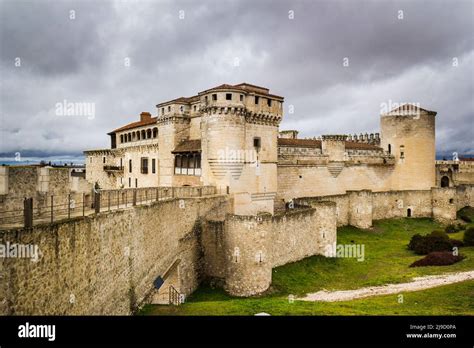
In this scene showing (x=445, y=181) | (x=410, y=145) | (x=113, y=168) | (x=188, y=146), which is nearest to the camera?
(x=188, y=146)

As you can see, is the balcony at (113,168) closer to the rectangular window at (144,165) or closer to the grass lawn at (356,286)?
the rectangular window at (144,165)

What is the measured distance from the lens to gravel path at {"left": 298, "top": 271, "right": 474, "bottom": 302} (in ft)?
57.3

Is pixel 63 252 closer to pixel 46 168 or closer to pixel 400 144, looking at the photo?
pixel 46 168

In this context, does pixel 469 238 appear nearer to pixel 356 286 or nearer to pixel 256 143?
pixel 356 286

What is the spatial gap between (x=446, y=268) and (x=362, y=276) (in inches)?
178

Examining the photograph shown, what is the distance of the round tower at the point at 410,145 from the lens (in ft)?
136

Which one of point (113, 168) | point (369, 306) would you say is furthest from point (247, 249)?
point (113, 168)

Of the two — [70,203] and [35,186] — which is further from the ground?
[35,186]

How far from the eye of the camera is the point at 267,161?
27.2 metres

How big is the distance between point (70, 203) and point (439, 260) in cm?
2096

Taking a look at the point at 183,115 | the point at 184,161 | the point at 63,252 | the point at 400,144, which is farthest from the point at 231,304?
the point at 400,144

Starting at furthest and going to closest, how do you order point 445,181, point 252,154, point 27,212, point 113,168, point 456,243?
point 445,181 → point 113,168 → point 456,243 → point 252,154 → point 27,212

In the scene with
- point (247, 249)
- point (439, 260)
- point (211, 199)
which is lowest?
point (439, 260)

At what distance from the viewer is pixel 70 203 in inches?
439
